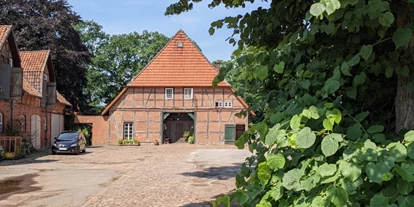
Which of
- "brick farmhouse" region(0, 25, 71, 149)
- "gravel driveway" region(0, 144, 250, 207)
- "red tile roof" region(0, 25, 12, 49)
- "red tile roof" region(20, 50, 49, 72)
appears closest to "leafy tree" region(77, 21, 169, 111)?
"brick farmhouse" region(0, 25, 71, 149)

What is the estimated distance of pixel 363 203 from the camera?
227 centimetres

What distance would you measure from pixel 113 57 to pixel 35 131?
34738mm

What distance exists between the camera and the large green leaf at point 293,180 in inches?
88.7

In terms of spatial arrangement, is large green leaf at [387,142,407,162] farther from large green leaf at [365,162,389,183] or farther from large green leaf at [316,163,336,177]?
large green leaf at [316,163,336,177]

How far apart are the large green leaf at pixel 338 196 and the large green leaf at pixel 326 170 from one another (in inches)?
3.2

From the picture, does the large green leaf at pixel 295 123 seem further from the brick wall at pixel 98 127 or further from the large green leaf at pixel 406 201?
the brick wall at pixel 98 127

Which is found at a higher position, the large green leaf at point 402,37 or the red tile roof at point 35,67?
the red tile roof at point 35,67

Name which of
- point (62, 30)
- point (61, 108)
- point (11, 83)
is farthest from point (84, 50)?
point (11, 83)

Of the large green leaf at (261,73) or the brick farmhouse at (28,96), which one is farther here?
the brick farmhouse at (28,96)

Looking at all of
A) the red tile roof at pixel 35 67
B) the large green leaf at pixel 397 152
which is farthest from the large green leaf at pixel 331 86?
the red tile roof at pixel 35 67

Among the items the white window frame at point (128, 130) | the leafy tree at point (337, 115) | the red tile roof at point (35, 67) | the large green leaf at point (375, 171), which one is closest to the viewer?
the large green leaf at point (375, 171)

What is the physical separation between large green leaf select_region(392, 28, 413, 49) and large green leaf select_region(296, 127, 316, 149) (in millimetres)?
765

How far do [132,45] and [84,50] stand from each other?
70.5ft

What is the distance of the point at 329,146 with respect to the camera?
2.12 meters
